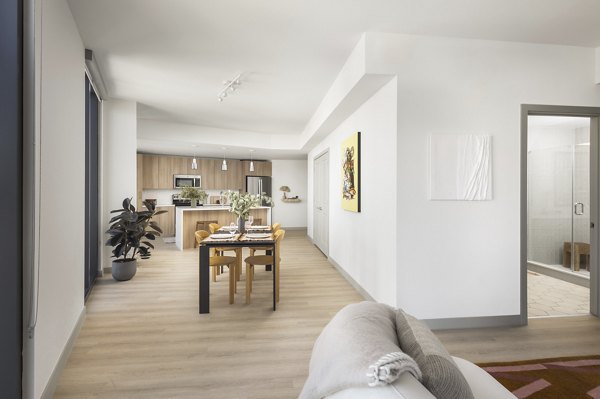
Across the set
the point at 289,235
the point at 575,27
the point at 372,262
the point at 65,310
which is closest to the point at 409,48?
the point at 575,27

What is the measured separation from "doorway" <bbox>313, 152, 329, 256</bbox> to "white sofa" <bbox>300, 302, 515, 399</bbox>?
4.99 m

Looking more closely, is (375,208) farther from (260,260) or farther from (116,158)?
(116,158)

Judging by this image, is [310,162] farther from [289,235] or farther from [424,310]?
[424,310]

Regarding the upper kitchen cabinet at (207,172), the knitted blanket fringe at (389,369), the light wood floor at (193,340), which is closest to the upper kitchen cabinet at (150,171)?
the upper kitchen cabinet at (207,172)

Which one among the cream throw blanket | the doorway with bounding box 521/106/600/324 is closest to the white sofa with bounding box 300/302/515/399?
the cream throw blanket

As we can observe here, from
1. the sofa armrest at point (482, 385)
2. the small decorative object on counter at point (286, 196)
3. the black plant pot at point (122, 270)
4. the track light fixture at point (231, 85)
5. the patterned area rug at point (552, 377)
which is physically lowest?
the patterned area rug at point (552, 377)

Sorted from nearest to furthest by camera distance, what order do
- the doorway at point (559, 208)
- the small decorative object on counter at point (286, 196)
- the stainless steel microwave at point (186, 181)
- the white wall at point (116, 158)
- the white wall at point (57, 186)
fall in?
the white wall at point (57, 186), the doorway at point (559, 208), the white wall at point (116, 158), the stainless steel microwave at point (186, 181), the small decorative object on counter at point (286, 196)

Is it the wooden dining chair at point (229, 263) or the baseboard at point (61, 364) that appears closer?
the baseboard at point (61, 364)

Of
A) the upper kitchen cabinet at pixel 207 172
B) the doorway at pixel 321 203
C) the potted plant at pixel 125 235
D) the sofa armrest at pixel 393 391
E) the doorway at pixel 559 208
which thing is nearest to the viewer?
the sofa armrest at pixel 393 391

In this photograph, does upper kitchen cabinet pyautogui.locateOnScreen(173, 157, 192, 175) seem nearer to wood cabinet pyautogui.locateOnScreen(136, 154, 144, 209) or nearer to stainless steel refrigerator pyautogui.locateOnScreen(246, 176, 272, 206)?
wood cabinet pyautogui.locateOnScreen(136, 154, 144, 209)

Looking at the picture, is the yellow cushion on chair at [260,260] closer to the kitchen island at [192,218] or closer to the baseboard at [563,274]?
the kitchen island at [192,218]

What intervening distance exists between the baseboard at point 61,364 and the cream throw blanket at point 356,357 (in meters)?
1.94

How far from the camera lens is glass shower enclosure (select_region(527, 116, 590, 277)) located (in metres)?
A: 4.92

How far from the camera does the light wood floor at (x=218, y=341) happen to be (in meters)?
2.16
